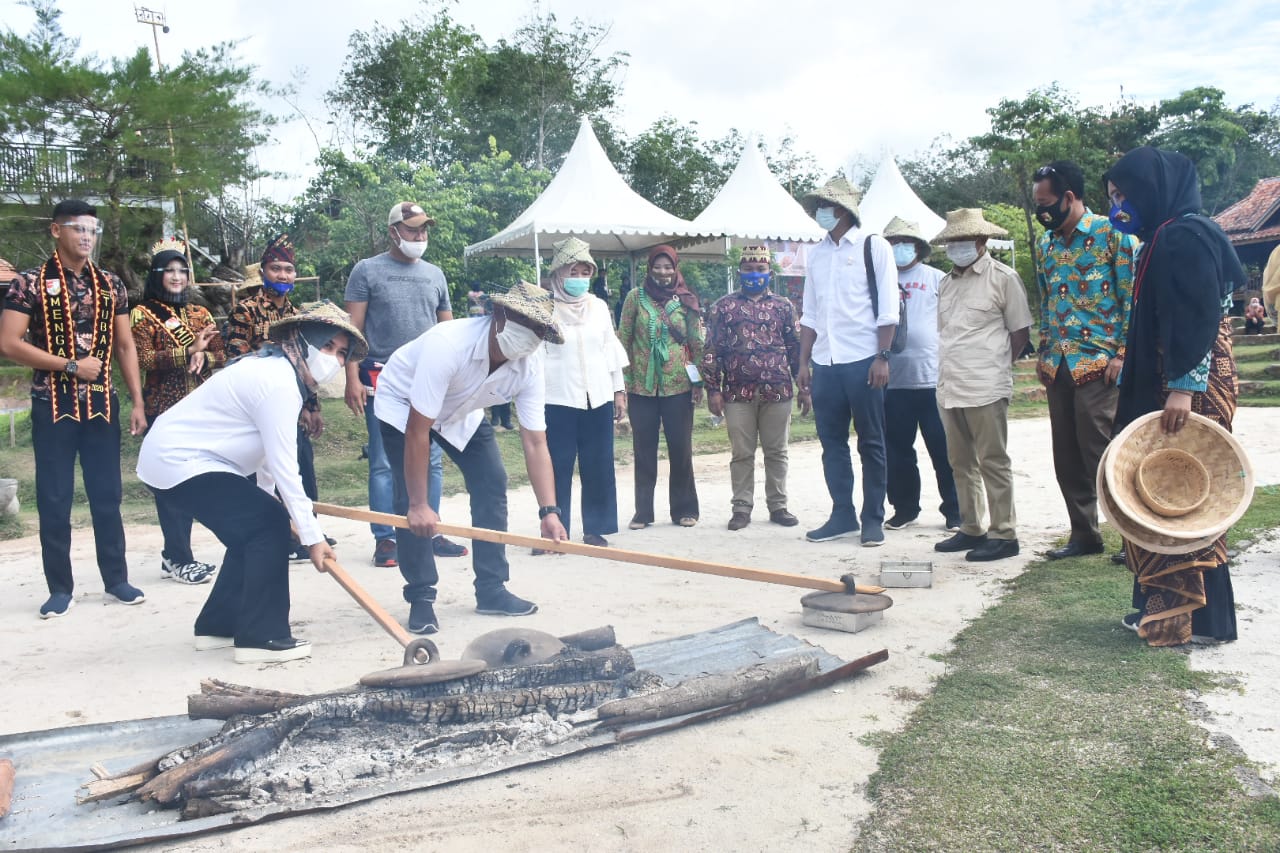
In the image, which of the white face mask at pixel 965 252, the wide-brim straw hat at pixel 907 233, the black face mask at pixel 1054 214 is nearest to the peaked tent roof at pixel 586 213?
the wide-brim straw hat at pixel 907 233

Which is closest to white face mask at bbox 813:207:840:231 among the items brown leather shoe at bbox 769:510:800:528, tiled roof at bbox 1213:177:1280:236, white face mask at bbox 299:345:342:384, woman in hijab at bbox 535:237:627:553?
woman in hijab at bbox 535:237:627:553

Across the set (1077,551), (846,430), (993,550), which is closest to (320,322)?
(846,430)

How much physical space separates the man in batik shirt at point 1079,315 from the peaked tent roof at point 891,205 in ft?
38.0

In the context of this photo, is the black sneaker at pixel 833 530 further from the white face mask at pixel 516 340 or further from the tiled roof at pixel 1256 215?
the tiled roof at pixel 1256 215

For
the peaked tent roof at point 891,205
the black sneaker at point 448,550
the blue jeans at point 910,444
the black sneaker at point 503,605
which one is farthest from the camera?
the peaked tent roof at point 891,205

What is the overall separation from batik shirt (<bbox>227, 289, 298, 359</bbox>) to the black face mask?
437 centimetres

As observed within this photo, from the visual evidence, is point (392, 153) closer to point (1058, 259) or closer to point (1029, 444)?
point (1029, 444)

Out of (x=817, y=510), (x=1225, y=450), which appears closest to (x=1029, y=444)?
(x=817, y=510)

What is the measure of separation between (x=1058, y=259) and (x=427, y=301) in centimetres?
361

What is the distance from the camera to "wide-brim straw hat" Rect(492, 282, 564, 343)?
4.02 m

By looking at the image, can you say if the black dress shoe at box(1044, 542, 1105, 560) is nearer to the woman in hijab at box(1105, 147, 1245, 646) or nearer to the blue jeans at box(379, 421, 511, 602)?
the woman in hijab at box(1105, 147, 1245, 646)

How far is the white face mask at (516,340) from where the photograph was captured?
13.6 ft

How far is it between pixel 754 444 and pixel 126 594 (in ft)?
13.4

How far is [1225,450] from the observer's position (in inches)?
149
